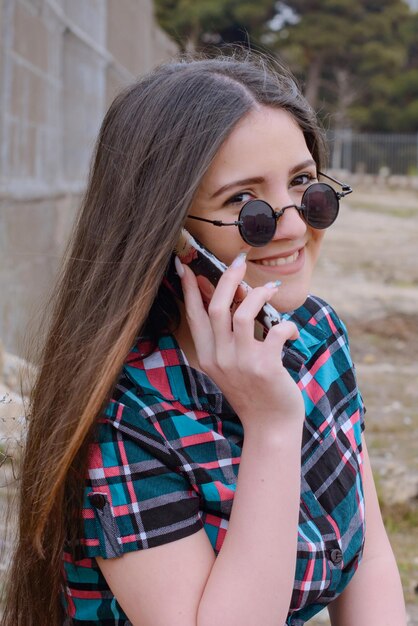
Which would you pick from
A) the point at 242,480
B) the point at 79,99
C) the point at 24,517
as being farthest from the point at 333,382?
the point at 79,99

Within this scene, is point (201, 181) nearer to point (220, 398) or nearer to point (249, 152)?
point (249, 152)

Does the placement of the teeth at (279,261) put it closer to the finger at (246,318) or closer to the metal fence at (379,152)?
the finger at (246,318)

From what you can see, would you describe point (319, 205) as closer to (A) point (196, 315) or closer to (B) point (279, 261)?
(B) point (279, 261)

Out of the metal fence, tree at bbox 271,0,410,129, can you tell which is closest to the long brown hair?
the metal fence

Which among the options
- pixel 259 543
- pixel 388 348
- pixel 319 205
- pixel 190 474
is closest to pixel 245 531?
pixel 259 543

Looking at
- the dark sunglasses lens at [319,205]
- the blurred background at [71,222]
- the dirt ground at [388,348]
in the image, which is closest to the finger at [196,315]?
the dark sunglasses lens at [319,205]

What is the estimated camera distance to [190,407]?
5.96 feet

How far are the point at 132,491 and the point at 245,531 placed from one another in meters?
0.21

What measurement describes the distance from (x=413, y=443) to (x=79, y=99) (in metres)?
4.82

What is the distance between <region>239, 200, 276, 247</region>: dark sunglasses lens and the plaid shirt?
0.26 m

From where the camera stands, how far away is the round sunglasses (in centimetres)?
183

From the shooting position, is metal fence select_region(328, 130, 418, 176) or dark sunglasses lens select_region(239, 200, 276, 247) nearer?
dark sunglasses lens select_region(239, 200, 276, 247)

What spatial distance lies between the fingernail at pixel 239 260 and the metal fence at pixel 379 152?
38500 mm

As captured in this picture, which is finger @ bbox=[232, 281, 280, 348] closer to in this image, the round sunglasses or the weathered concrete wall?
the round sunglasses
